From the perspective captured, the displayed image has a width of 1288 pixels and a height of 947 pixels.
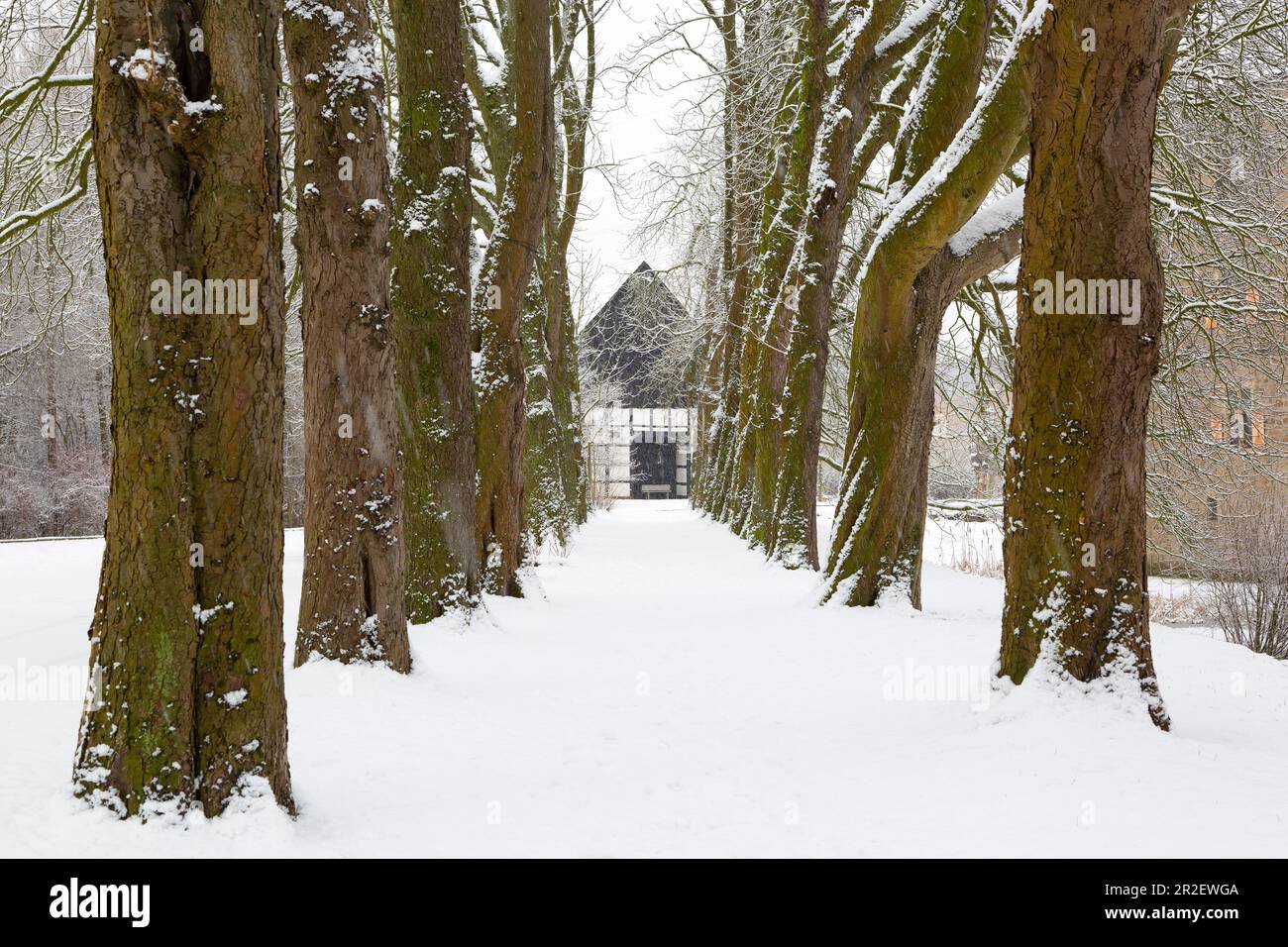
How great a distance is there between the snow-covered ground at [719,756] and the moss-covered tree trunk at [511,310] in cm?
157

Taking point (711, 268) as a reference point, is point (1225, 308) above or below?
below

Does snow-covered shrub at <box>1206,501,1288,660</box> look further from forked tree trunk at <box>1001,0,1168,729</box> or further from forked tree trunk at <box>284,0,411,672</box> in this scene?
forked tree trunk at <box>284,0,411,672</box>

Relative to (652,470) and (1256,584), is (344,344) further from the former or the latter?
(652,470)

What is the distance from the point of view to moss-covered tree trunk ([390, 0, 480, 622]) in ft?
24.2

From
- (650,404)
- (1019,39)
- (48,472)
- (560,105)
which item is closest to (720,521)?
(560,105)

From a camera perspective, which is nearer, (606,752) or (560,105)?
(606,752)

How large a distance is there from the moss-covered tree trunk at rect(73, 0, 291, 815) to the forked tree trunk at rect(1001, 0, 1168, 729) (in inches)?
137

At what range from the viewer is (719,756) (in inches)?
181

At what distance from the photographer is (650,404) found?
2213 inches

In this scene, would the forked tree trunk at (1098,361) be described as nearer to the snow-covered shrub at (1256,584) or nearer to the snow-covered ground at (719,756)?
the snow-covered ground at (719,756)

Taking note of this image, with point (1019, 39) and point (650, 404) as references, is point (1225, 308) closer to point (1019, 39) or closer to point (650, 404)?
point (1019, 39)

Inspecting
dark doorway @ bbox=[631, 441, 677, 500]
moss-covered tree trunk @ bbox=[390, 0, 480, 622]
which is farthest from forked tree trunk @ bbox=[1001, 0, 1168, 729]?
dark doorway @ bbox=[631, 441, 677, 500]

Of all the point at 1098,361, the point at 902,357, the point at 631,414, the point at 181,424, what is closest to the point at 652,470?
the point at 631,414

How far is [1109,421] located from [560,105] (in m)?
13.1
